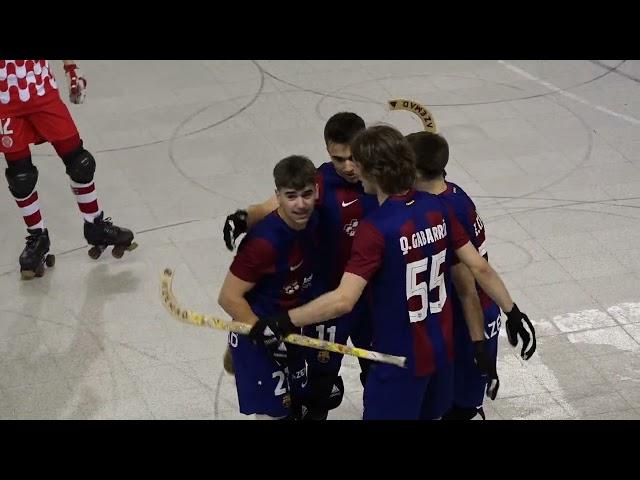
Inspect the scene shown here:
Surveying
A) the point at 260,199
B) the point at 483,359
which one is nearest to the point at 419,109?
the point at 483,359

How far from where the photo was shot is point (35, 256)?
6312 millimetres

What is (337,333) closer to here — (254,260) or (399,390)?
(399,390)

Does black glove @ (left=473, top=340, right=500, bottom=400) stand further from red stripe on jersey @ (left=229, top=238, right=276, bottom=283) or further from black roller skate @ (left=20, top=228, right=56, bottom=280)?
black roller skate @ (left=20, top=228, right=56, bottom=280)

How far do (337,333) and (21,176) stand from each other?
274 cm

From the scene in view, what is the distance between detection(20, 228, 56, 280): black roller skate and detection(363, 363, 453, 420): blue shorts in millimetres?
2955

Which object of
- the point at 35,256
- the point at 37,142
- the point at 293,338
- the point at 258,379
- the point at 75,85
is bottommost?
the point at 35,256

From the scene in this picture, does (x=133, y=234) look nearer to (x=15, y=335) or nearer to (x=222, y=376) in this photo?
(x=15, y=335)

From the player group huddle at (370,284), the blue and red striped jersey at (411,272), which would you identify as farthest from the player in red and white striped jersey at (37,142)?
the blue and red striped jersey at (411,272)

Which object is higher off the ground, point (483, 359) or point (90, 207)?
point (483, 359)

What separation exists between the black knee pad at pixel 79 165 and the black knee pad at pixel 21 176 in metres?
0.23

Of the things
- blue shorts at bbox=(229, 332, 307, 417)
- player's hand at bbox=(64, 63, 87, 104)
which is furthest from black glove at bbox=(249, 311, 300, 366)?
player's hand at bbox=(64, 63, 87, 104)

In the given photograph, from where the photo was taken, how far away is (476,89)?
8.93 m

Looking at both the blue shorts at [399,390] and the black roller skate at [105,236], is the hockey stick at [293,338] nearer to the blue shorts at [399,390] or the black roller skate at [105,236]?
the blue shorts at [399,390]

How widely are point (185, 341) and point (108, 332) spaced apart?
49 centimetres
